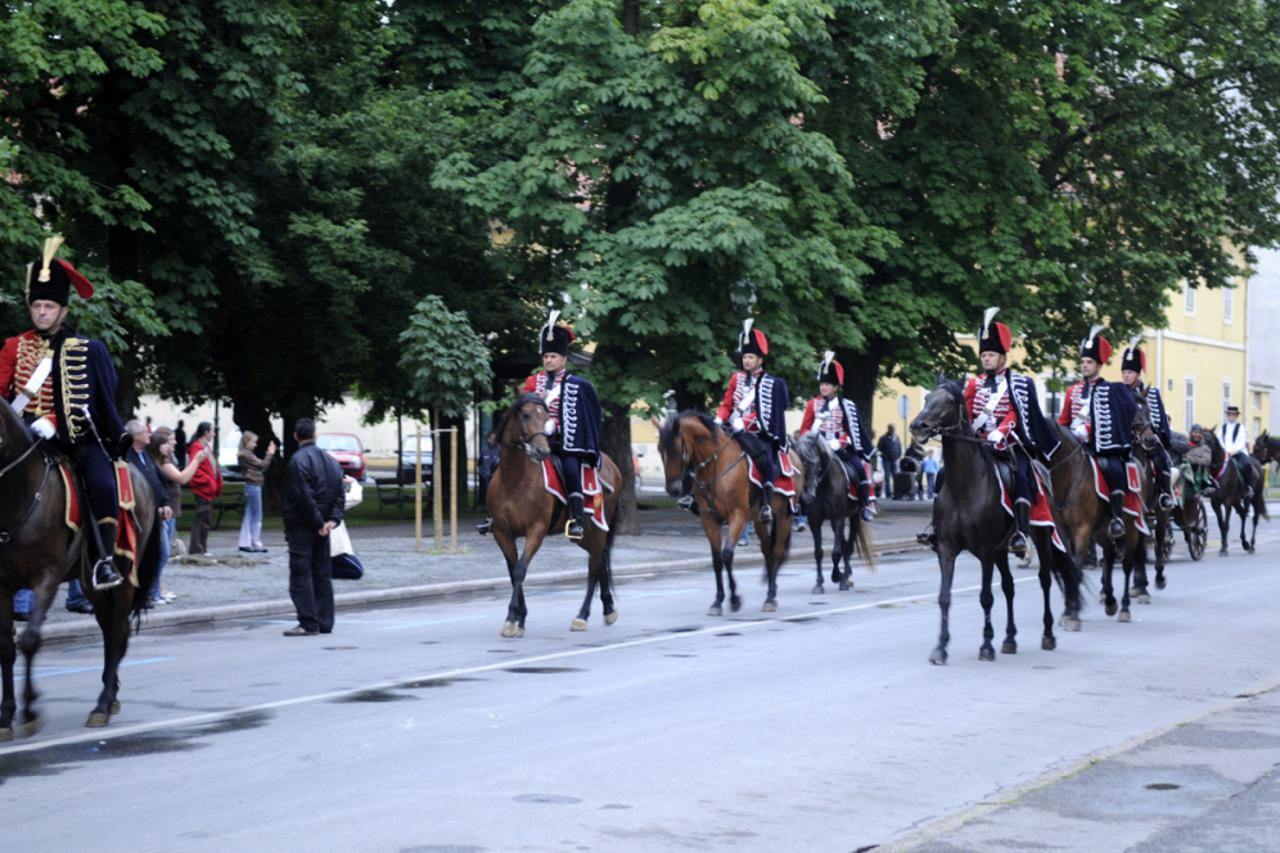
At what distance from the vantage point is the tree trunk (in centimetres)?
3222

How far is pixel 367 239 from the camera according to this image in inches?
1313

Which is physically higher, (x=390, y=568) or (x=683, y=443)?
(x=683, y=443)

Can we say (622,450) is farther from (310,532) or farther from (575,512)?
(575,512)

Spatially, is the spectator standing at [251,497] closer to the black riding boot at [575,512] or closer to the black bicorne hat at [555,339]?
the black bicorne hat at [555,339]

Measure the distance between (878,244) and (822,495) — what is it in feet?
43.5

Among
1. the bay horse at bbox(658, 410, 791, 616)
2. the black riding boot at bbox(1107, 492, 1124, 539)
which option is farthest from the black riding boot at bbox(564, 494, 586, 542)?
the black riding boot at bbox(1107, 492, 1124, 539)

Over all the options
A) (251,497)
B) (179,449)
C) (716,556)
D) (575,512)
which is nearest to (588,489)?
(575,512)

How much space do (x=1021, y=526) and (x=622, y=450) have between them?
19.0 meters

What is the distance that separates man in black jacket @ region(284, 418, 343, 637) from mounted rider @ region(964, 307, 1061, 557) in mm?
6134

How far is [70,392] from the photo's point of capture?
10.6 meters

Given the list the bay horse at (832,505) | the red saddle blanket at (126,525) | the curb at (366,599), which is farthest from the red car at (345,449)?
the red saddle blanket at (126,525)

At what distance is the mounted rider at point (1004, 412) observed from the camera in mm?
14562

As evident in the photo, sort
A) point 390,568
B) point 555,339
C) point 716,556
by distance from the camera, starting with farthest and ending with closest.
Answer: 1. point 390,568
2. point 716,556
3. point 555,339

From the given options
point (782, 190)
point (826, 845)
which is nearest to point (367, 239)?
point (782, 190)
